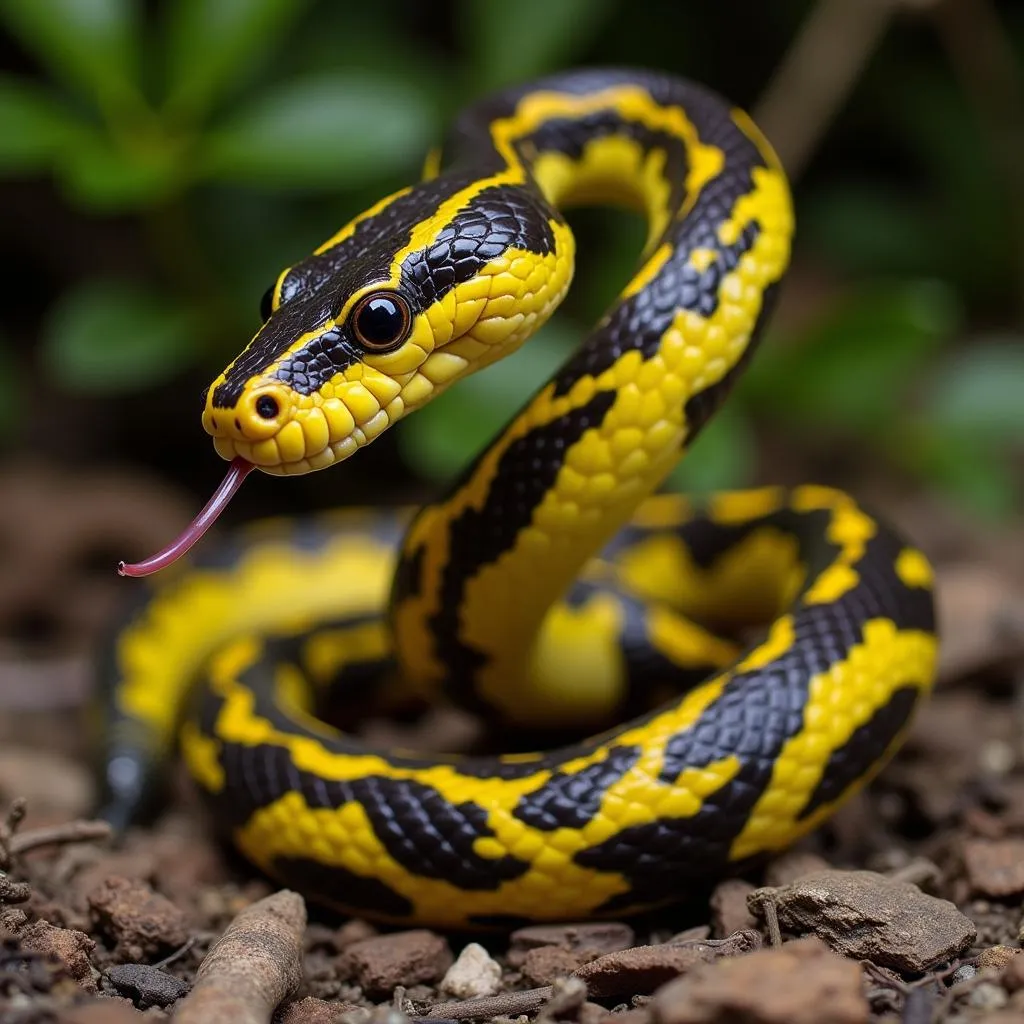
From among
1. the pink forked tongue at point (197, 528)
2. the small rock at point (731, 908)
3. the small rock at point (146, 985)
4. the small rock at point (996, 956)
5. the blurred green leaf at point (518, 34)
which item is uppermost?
the blurred green leaf at point (518, 34)

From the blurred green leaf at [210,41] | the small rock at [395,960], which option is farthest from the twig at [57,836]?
the blurred green leaf at [210,41]

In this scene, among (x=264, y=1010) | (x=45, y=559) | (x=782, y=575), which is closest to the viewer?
(x=264, y=1010)

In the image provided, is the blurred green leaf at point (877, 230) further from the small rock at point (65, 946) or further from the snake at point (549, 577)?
the small rock at point (65, 946)

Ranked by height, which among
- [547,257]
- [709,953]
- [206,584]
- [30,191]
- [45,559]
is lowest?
[45,559]

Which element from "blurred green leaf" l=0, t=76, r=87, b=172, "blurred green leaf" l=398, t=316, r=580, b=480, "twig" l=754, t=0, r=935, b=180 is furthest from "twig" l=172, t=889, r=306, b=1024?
"twig" l=754, t=0, r=935, b=180

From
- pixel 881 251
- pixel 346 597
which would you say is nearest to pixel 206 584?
pixel 346 597

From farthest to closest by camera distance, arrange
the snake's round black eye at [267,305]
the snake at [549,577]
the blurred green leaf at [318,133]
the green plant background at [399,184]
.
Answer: the green plant background at [399,184], the blurred green leaf at [318,133], the snake's round black eye at [267,305], the snake at [549,577]

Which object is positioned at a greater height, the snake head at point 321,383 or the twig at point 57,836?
the snake head at point 321,383

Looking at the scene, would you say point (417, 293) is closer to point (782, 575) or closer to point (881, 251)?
point (782, 575)

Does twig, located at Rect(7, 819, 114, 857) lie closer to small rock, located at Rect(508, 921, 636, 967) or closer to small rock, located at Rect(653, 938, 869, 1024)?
small rock, located at Rect(508, 921, 636, 967)
